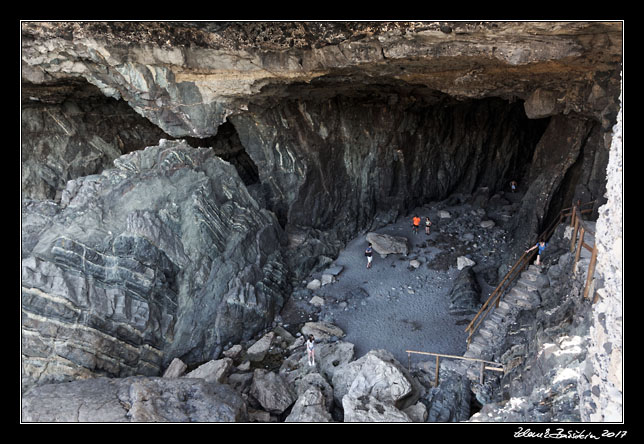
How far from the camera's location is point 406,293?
46.4 feet

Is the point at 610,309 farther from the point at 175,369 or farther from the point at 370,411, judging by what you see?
the point at 175,369

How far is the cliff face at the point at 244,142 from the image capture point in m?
10.1

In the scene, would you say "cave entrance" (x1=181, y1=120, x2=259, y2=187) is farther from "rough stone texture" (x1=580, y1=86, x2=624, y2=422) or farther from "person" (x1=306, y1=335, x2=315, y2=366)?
"rough stone texture" (x1=580, y1=86, x2=624, y2=422)

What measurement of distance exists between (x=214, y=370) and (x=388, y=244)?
784cm

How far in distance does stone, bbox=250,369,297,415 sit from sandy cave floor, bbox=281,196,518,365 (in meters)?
2.21

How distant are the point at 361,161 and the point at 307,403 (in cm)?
1056

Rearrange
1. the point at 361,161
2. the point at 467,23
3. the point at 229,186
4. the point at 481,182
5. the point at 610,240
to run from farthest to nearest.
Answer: the point at 481,182 < the point at 361,161 < the point at 229,186 < the point at 467,23 < the point at 610,240

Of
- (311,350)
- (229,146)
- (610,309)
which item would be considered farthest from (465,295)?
(229,146)

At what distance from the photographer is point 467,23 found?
8430 mm

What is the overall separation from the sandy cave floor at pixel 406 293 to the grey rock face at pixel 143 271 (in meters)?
1.97

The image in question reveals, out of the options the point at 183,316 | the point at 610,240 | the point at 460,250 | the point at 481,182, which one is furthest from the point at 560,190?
the point at 183,316

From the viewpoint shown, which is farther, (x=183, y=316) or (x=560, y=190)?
(x=560, y=190)

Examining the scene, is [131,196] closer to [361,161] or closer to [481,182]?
[361,161]

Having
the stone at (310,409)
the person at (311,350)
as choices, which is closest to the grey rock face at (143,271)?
the person at (311,350)
